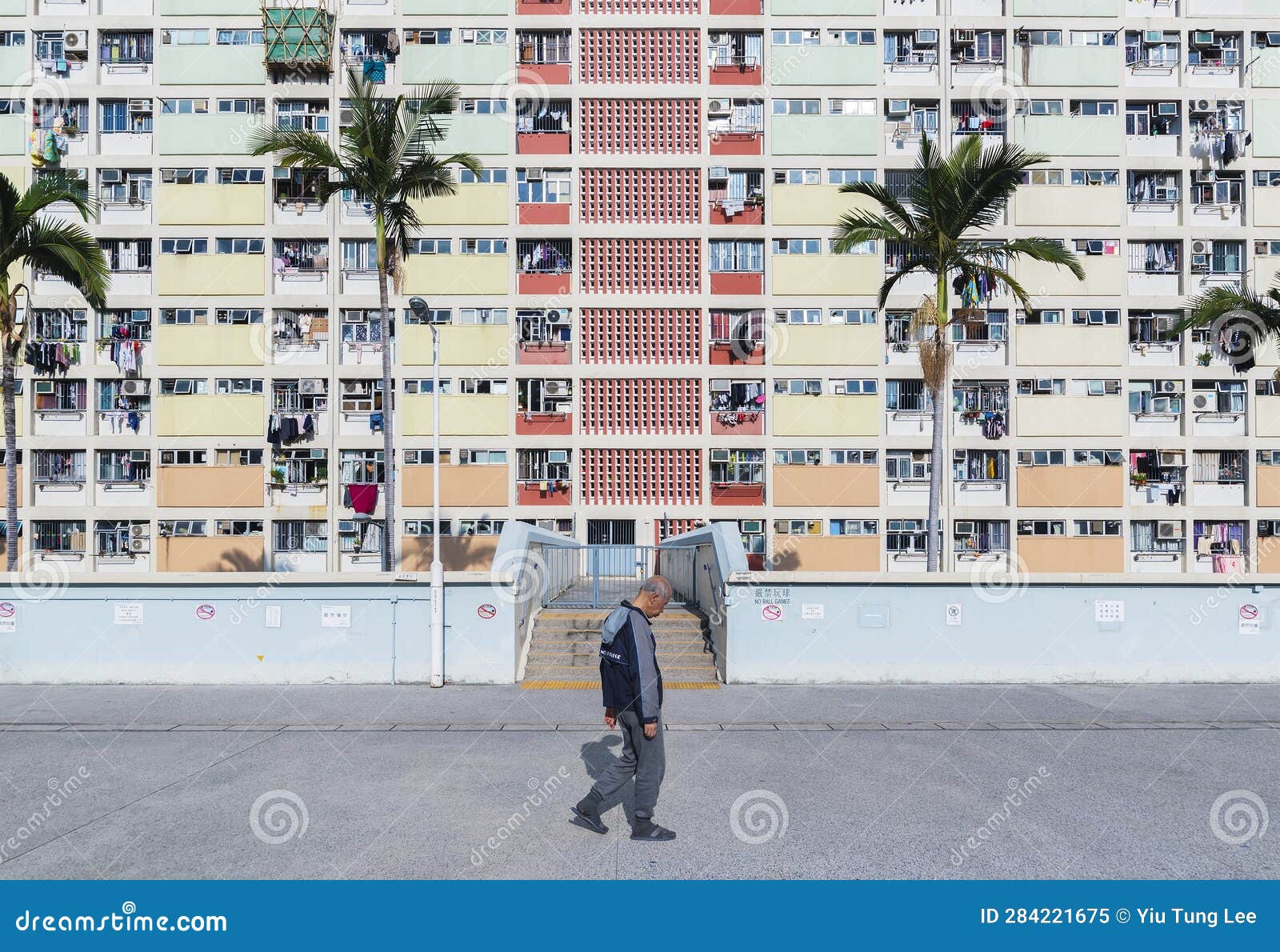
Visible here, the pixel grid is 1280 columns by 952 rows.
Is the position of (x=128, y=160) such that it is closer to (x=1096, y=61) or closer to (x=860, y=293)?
(x=860, y=293)

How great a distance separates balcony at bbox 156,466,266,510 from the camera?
96.8ft

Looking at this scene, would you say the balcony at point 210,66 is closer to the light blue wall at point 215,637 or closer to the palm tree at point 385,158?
the palm tree at point 385,158

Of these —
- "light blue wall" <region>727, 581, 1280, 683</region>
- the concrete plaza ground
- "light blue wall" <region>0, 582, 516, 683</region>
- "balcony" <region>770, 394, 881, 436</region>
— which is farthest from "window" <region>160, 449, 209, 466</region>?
"light blue wall" <region>727, 581, 1280, 683</region>

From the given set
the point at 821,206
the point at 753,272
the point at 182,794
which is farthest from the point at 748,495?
the point at 182,794

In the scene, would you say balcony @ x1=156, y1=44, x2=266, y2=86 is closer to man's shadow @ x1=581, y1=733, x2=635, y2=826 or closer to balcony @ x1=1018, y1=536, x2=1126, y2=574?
man's shadow @ x1=581, y1=733, x2=635, y2=826

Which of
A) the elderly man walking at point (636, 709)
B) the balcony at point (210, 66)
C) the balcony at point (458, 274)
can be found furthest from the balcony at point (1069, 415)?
the balcony at point (210, 66)

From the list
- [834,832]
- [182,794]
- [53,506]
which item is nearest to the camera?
[834,832]

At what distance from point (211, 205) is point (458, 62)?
399 inches

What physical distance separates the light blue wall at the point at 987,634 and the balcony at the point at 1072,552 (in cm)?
1669

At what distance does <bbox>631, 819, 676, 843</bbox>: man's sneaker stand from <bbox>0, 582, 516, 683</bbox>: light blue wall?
24.2ft

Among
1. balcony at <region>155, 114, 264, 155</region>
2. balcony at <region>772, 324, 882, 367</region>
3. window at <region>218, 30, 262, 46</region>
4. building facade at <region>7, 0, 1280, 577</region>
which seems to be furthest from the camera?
window at <region>218, 30, 262, 46</region>

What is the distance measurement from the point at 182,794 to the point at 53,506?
27.4 m

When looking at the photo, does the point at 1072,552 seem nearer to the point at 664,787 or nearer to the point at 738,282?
the point at 738,282

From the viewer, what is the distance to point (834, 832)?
265 inches
